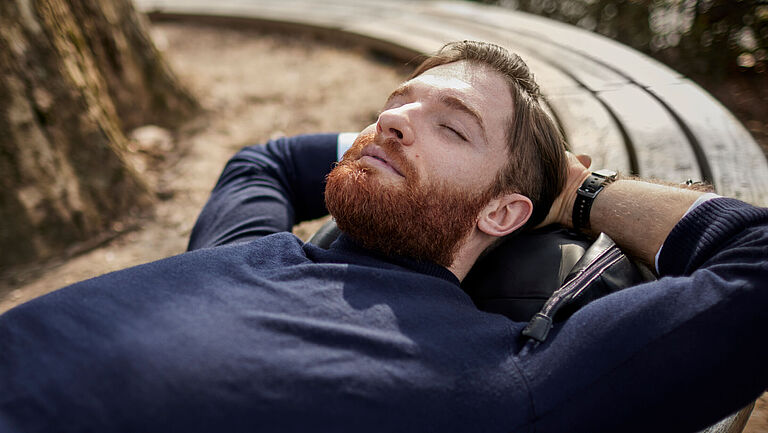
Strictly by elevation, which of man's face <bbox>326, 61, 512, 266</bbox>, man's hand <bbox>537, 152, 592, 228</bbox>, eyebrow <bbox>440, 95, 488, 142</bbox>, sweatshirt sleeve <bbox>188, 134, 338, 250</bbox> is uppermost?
eyebrow <bbox>440, 95, 488, 142</bbox>

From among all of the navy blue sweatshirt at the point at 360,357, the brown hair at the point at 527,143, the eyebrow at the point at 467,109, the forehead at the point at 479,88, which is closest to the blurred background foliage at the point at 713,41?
the brown hair at the point at 527,143

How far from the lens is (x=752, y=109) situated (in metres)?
3.30

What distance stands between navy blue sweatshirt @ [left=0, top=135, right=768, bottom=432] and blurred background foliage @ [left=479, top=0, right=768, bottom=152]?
2.35 m

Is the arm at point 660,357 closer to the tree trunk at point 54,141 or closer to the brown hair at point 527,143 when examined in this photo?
the brown hair at point 527,143

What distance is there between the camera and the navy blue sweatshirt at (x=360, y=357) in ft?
3.69

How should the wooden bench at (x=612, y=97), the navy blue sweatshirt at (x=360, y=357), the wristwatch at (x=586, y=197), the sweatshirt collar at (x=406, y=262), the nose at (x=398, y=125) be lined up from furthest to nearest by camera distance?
the wooden bench at (x=612, y=97), the wristwatch at (x=586, y=197), the nose at (x=398, y=125), the sweatshirt collar at (x=406, y=262), the navy blue sweatshirt at (x=360, y=357)

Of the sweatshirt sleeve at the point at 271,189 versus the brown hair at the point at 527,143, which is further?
the sweatshirt sleeve at the point at 271,189

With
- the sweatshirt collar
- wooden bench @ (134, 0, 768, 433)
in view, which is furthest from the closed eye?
wooden bench @ (134, 0, 768, 433)

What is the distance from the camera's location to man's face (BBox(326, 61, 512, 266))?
1.55 m

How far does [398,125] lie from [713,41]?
2.97 m

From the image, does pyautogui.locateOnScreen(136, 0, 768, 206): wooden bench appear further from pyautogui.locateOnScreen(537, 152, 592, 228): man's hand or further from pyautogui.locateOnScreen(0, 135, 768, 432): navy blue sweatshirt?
pyautogui.locateOnScreen(0, 135, 768, 432): navy blue sweatshirt

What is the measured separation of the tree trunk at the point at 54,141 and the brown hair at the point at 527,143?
2055 mm

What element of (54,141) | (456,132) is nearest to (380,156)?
(456,132)

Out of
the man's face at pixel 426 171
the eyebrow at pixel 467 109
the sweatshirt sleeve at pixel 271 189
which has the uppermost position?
the eyebrow at pixel 467 109
